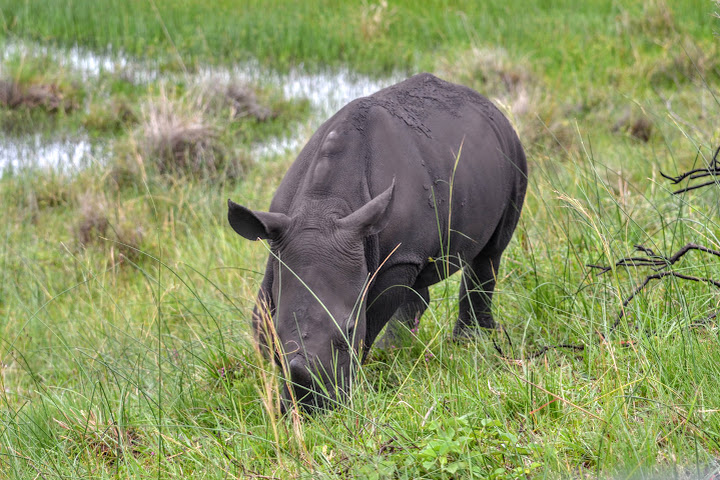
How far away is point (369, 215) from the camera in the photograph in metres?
2.80

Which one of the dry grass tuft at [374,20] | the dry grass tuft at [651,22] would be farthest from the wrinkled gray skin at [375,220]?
the dry grass tuft at [374,20]

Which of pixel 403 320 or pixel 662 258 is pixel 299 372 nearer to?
pixel 662 258

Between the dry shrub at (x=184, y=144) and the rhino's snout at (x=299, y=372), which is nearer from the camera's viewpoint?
the rhino's snout at (x=299, y=372)

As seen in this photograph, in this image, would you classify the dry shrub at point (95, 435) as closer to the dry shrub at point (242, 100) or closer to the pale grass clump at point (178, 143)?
the pale grass clump at point (178, 143)

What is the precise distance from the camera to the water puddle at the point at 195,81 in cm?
859

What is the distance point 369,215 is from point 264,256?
270cm

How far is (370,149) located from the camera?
3.24 meters

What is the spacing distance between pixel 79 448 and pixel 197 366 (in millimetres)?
749

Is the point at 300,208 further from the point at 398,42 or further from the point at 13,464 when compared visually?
the point at 398,42

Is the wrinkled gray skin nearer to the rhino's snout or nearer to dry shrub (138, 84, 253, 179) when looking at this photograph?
the rhino's snout

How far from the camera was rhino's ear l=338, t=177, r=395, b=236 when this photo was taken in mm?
2809

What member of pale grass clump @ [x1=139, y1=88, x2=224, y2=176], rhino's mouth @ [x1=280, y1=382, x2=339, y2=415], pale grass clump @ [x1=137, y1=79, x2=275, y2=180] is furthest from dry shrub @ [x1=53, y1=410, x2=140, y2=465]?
pale grass clump @ [x1=139, y1=88, x2=224, y2=176]

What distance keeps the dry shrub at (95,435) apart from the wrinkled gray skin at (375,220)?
0.70 m

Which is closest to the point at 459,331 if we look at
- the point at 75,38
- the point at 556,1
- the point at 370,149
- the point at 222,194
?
the point at 370,149
